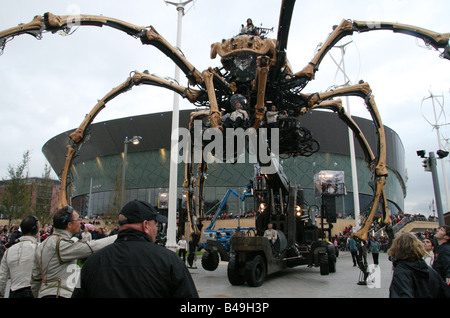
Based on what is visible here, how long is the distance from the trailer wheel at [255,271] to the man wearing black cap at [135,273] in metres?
8.88

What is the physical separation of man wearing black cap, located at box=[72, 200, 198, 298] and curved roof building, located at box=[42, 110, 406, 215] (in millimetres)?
46954

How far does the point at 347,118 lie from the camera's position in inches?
439

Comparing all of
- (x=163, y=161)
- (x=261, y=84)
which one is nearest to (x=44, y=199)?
(x=163, y=161)

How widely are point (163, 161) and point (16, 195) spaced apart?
2938 cm

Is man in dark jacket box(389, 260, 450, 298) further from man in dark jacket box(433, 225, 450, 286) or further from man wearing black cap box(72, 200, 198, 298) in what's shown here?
man wearing black cap box(72, 200, 198, 298)

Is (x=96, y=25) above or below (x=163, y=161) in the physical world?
below

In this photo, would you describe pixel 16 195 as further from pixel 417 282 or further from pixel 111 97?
pixel 417 282

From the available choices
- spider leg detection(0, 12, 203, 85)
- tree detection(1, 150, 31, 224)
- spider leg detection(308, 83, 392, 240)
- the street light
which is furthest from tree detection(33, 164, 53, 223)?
the street light

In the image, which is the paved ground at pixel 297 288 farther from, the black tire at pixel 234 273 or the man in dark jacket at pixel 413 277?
Result: the man in dark jacket at pixel 413 277

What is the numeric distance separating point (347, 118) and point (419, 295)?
28.1ft

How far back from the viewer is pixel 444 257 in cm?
443

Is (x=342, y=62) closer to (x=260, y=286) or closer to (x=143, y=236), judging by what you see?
(x=260, y=286)

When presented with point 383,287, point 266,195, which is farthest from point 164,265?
point 266,195

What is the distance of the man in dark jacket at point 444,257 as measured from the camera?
14.3ft
